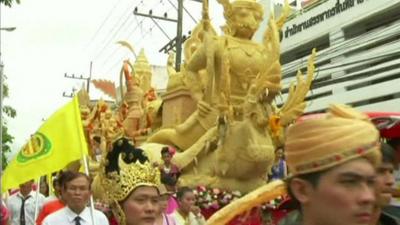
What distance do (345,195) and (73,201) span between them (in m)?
3.40

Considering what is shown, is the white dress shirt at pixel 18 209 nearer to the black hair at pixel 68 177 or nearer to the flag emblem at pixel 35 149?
the flag emblem at pixel 35 149

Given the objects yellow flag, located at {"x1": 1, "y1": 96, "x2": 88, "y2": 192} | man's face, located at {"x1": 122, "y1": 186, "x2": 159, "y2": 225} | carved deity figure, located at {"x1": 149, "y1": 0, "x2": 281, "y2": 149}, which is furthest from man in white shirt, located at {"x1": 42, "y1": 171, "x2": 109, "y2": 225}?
carved deity figure, located at {"x1": 149, "y1": 0, "x2": 281, "y2": 149}

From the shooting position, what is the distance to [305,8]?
31438 mm

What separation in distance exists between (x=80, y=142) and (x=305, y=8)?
26.4 m

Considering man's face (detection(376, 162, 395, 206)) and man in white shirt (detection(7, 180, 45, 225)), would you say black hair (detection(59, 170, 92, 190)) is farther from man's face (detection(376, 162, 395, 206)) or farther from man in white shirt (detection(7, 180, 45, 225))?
man in white shirt (detection(7, 180, 45, 225))

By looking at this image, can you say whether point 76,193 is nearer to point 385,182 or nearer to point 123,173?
point 123,173

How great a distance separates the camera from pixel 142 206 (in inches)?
132

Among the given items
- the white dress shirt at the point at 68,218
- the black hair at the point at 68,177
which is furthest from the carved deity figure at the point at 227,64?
the black hair at the point at 68,177

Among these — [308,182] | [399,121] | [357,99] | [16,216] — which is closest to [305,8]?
[357,99]

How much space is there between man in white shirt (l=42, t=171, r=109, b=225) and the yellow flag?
3.46 feet

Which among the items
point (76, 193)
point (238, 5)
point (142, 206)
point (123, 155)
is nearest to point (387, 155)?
point (142, 206)

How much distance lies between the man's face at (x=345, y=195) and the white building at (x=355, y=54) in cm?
1997

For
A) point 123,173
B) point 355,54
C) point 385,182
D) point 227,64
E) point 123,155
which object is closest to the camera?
point 385,182

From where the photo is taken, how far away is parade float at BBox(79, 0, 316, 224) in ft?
27.6
